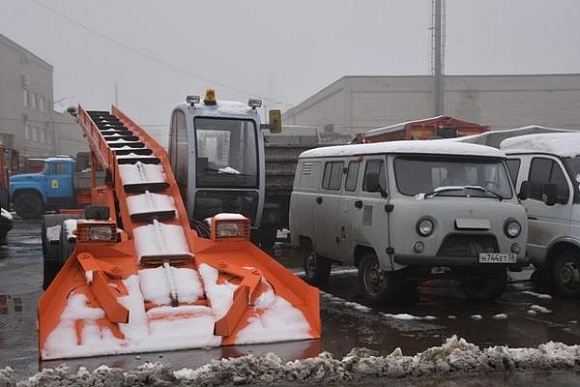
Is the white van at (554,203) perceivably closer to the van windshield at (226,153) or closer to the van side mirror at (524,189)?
the van side mirror at (524,189)

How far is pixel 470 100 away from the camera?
4178cm

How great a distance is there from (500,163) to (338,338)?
3.38 m

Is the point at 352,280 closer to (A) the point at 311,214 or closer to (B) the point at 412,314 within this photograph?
(A) the point at 311,214

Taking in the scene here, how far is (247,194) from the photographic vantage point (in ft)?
29.8

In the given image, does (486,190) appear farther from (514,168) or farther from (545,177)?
(514,168)

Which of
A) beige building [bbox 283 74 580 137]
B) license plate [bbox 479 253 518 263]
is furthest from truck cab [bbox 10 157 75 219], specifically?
beige building [bbox 283 74 580 137]

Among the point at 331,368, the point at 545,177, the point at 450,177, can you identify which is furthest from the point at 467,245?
the point at 331,368

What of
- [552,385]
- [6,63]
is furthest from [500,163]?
[6,63]

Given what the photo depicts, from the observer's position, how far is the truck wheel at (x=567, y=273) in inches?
326

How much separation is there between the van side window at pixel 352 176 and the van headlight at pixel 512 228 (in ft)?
6.84

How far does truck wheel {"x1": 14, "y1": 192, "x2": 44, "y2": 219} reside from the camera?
23.1 metres

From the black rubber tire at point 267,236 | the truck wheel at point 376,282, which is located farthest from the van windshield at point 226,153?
the black rubber tire at point 267,236

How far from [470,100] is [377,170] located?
36093 mm

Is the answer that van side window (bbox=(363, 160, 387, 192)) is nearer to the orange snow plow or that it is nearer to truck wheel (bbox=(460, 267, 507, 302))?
truck wheel (bbox=(460, 267, 507, 302))
